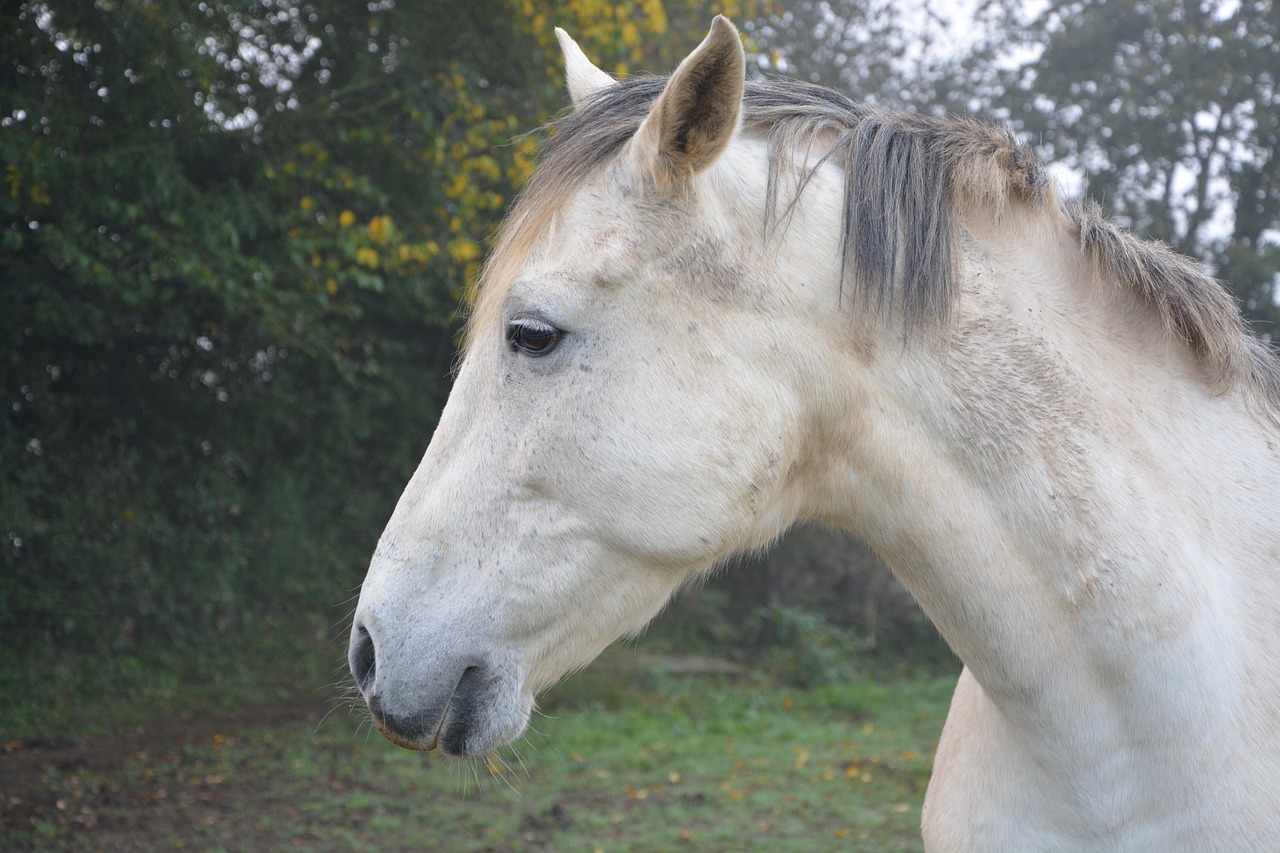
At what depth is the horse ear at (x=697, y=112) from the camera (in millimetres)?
1555

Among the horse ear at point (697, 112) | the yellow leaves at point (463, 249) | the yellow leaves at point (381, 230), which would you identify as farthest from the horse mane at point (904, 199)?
the yellow leaves at point (463, 249)

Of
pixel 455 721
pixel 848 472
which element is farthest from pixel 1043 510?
pixel 455 721

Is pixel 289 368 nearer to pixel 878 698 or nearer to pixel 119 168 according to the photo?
pixel 119 168

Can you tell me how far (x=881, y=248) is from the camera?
1.64 m

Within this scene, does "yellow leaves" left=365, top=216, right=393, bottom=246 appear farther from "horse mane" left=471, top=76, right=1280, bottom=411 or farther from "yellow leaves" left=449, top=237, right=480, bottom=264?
"horse mane" left=471, top=76, right=1280, bottom=411

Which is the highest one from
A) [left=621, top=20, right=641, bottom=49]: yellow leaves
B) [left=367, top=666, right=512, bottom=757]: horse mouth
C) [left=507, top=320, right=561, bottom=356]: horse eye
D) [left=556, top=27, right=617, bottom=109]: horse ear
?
[left=621, top=20, right=641, bottom=49]: yellow leaves

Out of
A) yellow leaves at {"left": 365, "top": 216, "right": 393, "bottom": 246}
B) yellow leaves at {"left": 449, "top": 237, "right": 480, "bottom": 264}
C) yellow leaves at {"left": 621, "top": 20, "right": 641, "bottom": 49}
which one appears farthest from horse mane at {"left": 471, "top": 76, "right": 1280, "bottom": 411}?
yellow leaves at {"left": 621, "top": 20, "right": 641, "bottom": 49}

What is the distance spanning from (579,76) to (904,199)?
859mm

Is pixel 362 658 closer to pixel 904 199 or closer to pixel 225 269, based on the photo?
pixel 904 199

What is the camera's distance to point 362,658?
64.9 inches

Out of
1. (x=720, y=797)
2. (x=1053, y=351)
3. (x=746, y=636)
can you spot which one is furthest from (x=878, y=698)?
(x=1053, y=351)

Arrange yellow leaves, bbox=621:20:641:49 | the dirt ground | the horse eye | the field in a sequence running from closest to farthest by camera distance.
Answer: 1. the horse eye
2. the dirt ground
3. the field
4. yellow leaves, bbox=621:20:641:49

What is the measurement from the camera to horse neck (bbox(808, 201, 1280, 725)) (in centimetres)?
159

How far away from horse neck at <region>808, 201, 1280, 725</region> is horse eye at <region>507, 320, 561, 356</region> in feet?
1.73
